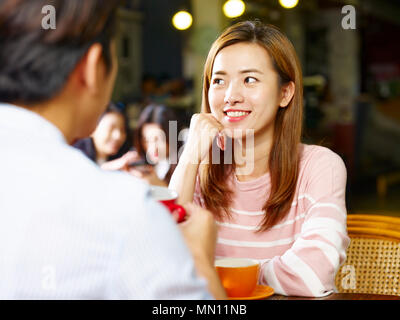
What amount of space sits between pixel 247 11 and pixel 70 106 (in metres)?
6.86

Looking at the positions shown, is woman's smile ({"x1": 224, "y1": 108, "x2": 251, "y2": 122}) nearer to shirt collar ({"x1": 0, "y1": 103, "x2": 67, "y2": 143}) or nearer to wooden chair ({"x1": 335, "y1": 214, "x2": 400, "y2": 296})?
wooden chair ({"x1": 335, "y1": 214, "x2": 400, "y2": 296})

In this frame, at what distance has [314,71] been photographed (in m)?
9.41

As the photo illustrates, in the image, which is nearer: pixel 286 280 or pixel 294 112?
pixel 286 280

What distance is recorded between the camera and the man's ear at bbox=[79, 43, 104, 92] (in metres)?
0.61

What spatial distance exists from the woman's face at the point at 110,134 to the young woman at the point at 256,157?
1927 millimetres

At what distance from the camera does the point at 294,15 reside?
339 inches

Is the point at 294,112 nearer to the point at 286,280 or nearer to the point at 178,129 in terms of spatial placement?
the point at 286,280

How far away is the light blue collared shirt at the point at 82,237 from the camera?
1.69ft

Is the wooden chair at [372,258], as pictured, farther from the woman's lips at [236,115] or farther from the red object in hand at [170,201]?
the red object in hand at [170,201]

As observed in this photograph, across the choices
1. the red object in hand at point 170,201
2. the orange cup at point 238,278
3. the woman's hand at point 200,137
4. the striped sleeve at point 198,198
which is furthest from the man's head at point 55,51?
the striped sleeve at point 198,198

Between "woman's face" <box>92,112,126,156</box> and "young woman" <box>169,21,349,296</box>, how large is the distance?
75.9 inches

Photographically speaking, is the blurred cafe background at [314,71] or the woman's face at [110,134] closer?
the woman's face at [110,134]

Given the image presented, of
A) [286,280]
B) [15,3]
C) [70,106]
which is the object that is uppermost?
[15,3]

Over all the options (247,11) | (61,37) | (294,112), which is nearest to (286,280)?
(294,112)
